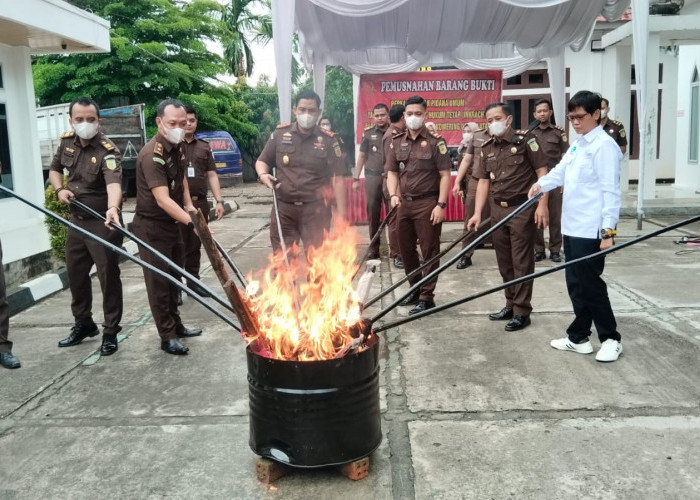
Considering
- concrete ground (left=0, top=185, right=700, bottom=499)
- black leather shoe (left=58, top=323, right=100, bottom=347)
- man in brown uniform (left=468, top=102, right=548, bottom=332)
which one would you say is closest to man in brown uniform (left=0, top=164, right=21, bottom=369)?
concrete ground (left=0, top=185, right=700, bottom=499)

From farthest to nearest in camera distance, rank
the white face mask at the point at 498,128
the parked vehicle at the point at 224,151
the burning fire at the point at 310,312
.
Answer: the parked vehicle at the point at 224,151 → the white face mask at the point at 498,128 → the burning fire at the point at 310,312

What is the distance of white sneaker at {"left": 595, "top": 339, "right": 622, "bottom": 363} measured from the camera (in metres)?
3.99

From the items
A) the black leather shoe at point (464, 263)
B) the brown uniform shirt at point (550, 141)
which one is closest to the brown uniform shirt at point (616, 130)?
the brown uniform shirt at point (550, 141)

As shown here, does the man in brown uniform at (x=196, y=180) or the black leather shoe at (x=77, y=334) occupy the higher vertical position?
the man in brown uniform at (x=196, y=180)

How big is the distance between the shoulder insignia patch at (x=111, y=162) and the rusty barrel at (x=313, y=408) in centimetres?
239

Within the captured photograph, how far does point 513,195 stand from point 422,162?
84cm

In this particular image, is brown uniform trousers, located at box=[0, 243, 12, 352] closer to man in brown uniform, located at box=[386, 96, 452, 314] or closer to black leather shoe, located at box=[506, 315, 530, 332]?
man in brown uniform, located at box=[386, 96, 452, 314]

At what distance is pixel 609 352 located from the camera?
4.00 m

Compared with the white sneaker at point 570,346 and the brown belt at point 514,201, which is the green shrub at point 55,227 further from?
the white sneaker at point 570,346

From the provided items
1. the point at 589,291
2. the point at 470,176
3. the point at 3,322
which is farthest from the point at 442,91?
the point at 3,322

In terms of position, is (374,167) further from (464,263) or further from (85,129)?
(85,129)

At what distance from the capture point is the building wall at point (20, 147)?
27.5ft

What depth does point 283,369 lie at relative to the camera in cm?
252

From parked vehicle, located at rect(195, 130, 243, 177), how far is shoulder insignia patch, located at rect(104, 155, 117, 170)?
61.0ft
